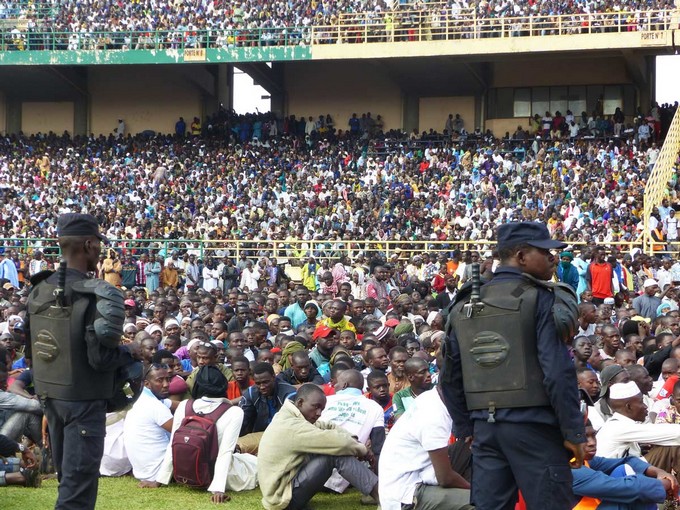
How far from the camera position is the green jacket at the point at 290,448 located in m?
7.03

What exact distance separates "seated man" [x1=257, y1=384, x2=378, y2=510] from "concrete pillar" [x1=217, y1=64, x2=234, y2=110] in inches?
1121

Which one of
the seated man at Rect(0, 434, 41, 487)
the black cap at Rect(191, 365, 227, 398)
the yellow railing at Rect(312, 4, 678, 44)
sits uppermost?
the yellow railing at Rect(312, 4, 678, 44)

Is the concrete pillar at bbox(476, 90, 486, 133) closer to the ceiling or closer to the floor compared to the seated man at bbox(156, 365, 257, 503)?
closer to the ceiling

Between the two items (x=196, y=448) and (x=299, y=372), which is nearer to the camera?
(x=196, y=448)

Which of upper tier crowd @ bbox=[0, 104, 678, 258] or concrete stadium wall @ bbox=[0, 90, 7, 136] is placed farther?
concrete stadium wall @ bbox=[0, 90, 7, 136]

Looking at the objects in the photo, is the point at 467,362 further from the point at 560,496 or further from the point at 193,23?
the point at 193,23

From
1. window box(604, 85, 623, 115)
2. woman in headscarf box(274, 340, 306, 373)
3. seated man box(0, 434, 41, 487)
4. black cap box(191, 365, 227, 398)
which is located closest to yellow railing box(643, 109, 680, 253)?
window box(604, 85, 623, 115)

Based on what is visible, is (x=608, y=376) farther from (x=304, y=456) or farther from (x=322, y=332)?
(x=322, y=332)

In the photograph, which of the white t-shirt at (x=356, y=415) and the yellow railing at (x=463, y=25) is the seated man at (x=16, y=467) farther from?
the yellow railing at (x=463, y=25)

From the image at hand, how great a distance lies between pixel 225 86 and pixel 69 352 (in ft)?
100

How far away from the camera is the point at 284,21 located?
102 ft

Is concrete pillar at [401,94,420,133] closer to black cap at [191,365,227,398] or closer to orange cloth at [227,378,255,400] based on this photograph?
orange cloth at [227,378,255,400]

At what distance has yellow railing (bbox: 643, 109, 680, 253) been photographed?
20.6 m

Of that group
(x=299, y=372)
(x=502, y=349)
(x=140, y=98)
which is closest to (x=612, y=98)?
(x=140, y=98)
